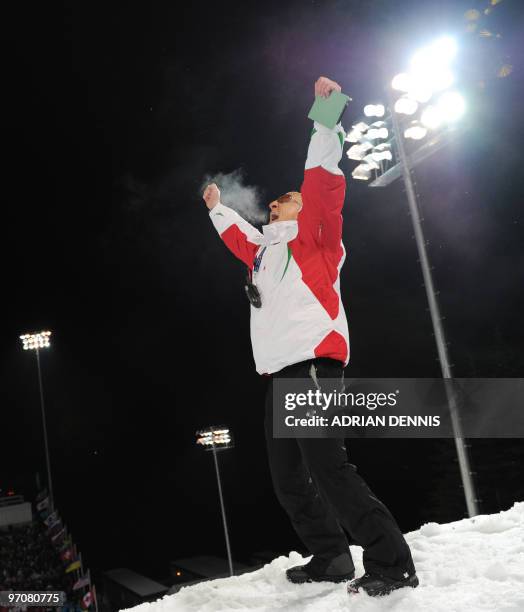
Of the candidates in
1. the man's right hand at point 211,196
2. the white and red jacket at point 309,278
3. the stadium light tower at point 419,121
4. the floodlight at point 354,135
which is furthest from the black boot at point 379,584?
the floodlight at point 354,135

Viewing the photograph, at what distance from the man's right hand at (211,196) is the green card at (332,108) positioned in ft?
3.41

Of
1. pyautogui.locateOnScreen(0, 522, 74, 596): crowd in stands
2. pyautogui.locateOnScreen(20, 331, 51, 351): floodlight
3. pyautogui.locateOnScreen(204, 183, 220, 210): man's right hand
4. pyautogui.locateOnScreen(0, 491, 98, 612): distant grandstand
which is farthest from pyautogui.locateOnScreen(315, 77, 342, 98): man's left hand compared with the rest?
pyautogui.locateOnScreen(0, 522, 74, 596): crowd in stands

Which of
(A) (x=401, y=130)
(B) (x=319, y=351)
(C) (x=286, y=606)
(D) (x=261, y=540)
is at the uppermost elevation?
(A) (x=401, y=130)

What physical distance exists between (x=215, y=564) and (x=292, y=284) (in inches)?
1147

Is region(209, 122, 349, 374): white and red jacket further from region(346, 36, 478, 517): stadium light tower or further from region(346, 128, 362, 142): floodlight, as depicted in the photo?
region(346, 128, 362, 142): floodlight

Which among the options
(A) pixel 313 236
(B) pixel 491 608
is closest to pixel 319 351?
(A) pixel 313 236

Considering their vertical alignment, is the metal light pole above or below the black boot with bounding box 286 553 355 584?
above

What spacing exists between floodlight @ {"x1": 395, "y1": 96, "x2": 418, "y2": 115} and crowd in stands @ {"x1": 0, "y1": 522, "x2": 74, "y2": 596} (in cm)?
2144

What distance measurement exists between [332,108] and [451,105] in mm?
4062

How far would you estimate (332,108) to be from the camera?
8.24 feet

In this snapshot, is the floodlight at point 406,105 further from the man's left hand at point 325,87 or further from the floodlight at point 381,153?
the man's left hand at point 325,87

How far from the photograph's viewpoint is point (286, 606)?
240 cm

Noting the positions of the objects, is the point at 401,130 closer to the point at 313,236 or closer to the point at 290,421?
the point at 313,236

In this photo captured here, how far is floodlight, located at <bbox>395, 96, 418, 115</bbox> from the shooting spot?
6.18 m
